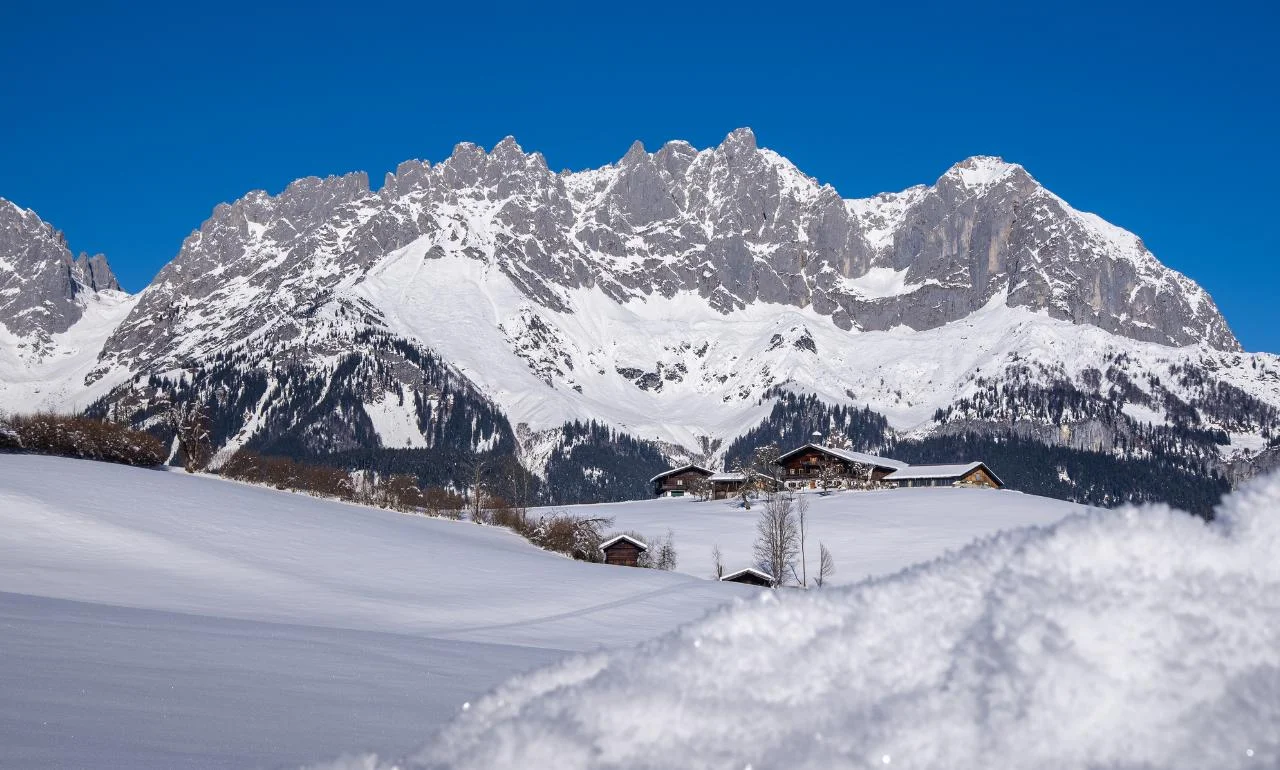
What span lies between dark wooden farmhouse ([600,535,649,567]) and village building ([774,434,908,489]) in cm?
4273

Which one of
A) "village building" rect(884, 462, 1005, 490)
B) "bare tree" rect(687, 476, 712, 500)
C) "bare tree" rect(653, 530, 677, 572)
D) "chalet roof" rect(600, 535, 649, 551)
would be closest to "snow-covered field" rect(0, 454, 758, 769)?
"chalet roof" rect(600, 535, 649, 551)

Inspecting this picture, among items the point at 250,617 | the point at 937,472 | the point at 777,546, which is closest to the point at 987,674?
the point at 250,617

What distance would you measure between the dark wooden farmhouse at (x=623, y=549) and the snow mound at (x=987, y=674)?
54730mm

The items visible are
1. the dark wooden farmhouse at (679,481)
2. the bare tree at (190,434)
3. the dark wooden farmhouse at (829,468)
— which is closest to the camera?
the bare tree at (190,434)

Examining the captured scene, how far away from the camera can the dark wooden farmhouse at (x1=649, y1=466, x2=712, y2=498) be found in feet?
383

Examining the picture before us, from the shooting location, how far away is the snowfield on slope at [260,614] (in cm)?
768

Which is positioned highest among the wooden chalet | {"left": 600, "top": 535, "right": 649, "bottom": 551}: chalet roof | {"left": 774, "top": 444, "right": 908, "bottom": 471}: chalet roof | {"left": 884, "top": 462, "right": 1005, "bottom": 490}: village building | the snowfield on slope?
{"left": 774, "top": 444, "right": 908, "bottom": 471}: chalet roof

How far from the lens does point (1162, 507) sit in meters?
3.02

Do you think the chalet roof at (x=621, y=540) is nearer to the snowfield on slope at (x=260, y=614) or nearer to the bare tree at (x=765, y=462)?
the snowfield on slope at (x=260, y=614)

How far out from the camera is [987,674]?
8.54 feet

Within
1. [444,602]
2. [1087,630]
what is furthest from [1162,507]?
[444,602]

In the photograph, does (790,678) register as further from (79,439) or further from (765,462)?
(765,462)

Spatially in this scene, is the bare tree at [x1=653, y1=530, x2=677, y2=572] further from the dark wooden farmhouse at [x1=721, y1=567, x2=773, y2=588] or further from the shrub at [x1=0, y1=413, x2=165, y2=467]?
the shrub at [x1=0, y1=413, x2=165, y2=467]

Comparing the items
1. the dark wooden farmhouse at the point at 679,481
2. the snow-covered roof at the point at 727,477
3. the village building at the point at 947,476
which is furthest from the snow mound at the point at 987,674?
the dark wooden farmhouse at the point at 679,481
